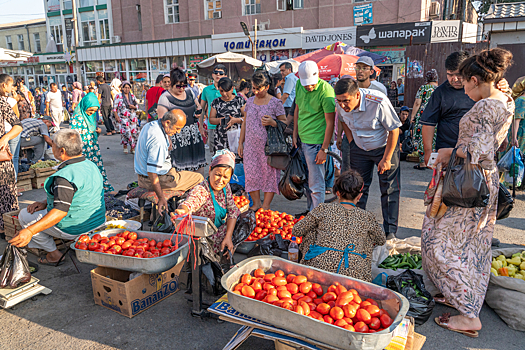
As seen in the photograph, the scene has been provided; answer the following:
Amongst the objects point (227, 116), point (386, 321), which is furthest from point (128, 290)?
point (227, 116)

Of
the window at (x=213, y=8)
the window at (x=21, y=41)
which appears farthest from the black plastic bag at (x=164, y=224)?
the window at (x=21, y=41)

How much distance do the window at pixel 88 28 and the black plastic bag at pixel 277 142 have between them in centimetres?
2871

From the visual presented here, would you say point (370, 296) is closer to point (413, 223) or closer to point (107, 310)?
point (107, 310)

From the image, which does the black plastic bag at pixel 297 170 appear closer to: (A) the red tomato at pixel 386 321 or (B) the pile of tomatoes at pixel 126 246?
(B) the pile of tomatoes at pixel 126 246

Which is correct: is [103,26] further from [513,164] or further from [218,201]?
[513,164]

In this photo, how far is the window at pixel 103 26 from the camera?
28094 millimetres

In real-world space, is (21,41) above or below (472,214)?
above

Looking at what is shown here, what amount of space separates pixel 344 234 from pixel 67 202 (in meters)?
2.57

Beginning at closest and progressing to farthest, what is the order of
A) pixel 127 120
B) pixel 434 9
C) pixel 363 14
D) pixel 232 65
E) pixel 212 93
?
pixel 212 93 < pixel 127 120 < pixel 232 65 < pixel 434 9 < pixel 363 14

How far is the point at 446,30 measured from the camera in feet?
53.0

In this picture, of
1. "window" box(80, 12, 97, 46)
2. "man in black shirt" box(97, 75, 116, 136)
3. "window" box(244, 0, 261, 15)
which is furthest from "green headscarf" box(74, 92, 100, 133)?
"window" box(80, 12, 97, 46)

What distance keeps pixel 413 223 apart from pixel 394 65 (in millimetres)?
14022

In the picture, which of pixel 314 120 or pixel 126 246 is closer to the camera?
pixel 126 246

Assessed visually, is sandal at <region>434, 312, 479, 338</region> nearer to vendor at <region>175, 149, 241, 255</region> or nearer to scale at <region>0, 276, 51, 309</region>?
vendor at <region>175, 149, 241, 255</region>
